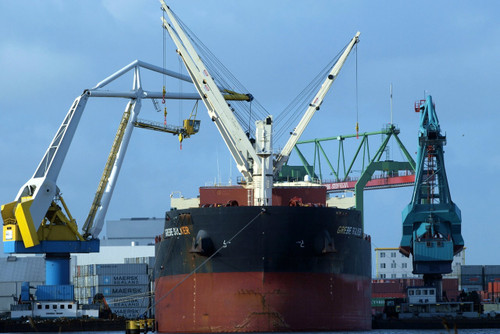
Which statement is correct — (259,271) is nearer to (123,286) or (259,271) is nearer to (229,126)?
(229,126)

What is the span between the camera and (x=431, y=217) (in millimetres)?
81750

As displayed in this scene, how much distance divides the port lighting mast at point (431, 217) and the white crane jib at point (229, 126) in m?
22.2

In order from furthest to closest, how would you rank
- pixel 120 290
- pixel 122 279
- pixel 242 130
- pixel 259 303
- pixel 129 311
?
pixel 122 279
pixel 120 290
pixel 129 311
pixel 242 130
pixel 259 303

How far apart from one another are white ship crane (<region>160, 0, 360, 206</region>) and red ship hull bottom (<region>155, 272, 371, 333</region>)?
229 inches

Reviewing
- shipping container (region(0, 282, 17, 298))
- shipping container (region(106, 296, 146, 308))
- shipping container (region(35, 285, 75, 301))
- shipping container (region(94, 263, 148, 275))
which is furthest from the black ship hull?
shipping container (region(0, 282, 17, 298))

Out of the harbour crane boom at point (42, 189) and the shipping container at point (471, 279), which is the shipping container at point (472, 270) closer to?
the shipping container at point (471, 279)

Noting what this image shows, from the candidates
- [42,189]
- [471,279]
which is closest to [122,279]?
[42,189]

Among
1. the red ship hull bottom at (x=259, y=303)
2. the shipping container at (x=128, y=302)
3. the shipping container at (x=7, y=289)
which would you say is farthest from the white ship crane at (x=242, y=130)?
the shipping container at (x=7, y=289)

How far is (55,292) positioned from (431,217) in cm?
2707

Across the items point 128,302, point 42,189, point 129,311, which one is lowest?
point 129,311

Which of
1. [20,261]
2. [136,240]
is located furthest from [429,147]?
[136,240]

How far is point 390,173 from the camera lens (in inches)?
4712

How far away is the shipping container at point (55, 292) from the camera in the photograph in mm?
79125

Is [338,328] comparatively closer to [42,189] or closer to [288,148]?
[288,148]
